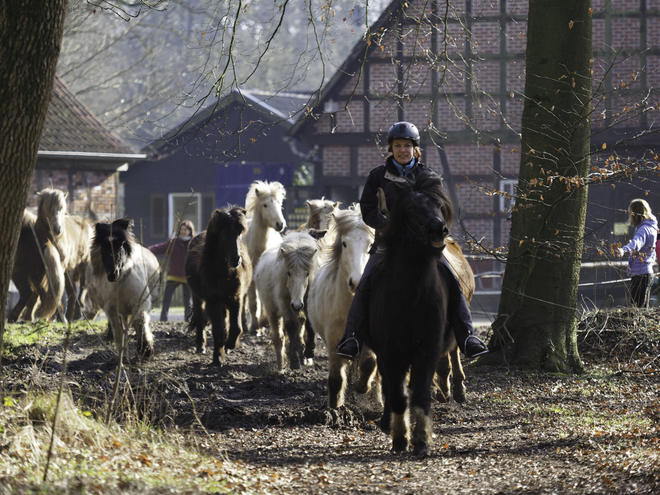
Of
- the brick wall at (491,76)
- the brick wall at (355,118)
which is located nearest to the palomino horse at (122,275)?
the brick wall at (355,118)

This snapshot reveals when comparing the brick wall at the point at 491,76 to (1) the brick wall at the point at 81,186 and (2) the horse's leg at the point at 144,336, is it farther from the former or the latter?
(2) the horse's leg at the point at 144,336

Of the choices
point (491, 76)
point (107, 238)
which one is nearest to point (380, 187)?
point (107, 238)

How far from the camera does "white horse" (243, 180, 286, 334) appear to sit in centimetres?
1295

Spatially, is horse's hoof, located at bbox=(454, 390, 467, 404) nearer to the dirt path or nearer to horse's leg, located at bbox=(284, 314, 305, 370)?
the dirt path

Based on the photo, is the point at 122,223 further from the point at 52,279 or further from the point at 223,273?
the point at 52,279

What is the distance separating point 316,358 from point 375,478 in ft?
21.4

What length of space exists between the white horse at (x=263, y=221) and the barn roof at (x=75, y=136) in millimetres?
12749

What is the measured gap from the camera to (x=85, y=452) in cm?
457

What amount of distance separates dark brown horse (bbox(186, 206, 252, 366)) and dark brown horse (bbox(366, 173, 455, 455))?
480 centimetres

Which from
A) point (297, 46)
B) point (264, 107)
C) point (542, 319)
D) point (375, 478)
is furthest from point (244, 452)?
point (297, 46)

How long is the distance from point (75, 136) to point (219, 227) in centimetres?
1635

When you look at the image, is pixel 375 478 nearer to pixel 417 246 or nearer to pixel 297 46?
pixel 417 246

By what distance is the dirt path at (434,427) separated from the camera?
5137 mm

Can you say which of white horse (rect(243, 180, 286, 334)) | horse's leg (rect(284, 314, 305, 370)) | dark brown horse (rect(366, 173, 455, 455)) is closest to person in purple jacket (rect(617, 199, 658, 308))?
horse's leg (rect(284, 314, 305, 370))
